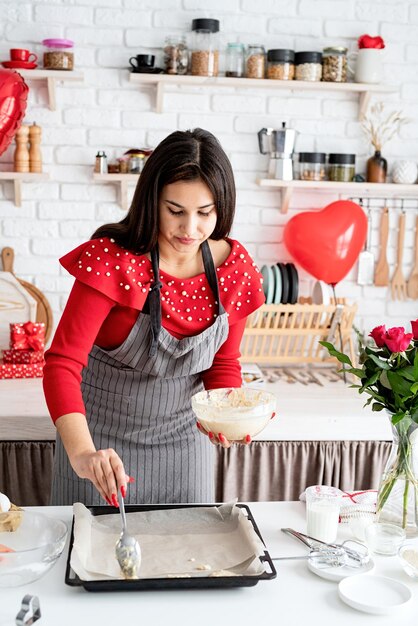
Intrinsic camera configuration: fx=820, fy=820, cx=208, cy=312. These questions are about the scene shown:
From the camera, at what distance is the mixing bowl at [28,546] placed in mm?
1419

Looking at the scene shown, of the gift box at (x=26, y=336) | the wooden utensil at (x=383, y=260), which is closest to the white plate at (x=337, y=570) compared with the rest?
the gift box at (x=26, y=336)

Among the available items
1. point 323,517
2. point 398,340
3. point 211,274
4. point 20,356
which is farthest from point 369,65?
point 323,517

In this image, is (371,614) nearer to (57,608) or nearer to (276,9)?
(57,608)

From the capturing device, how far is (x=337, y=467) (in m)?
2.97

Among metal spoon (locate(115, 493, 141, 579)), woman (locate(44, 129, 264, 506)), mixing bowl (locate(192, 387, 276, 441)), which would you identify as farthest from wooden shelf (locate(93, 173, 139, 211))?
metal spoon (locate(115, 493, 141, 579))

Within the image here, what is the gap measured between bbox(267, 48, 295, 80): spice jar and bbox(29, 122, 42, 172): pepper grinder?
38.7 inches

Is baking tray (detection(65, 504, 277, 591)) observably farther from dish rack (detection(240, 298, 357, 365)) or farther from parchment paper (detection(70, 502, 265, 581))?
dish rack (detection(240, 298, 357, 365))

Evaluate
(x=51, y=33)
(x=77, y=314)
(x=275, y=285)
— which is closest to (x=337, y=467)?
(x=275, y=285)

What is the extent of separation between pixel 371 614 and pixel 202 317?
879 mm

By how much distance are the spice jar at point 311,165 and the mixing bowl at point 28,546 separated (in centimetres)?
220

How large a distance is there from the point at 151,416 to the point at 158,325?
26 cm

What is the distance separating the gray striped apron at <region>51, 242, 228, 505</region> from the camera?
2051mm

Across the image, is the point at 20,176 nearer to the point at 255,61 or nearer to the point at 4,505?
the point at 255,61

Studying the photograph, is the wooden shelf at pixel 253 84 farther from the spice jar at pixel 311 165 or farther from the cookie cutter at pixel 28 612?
the cookie cutter at pixel 28 612
